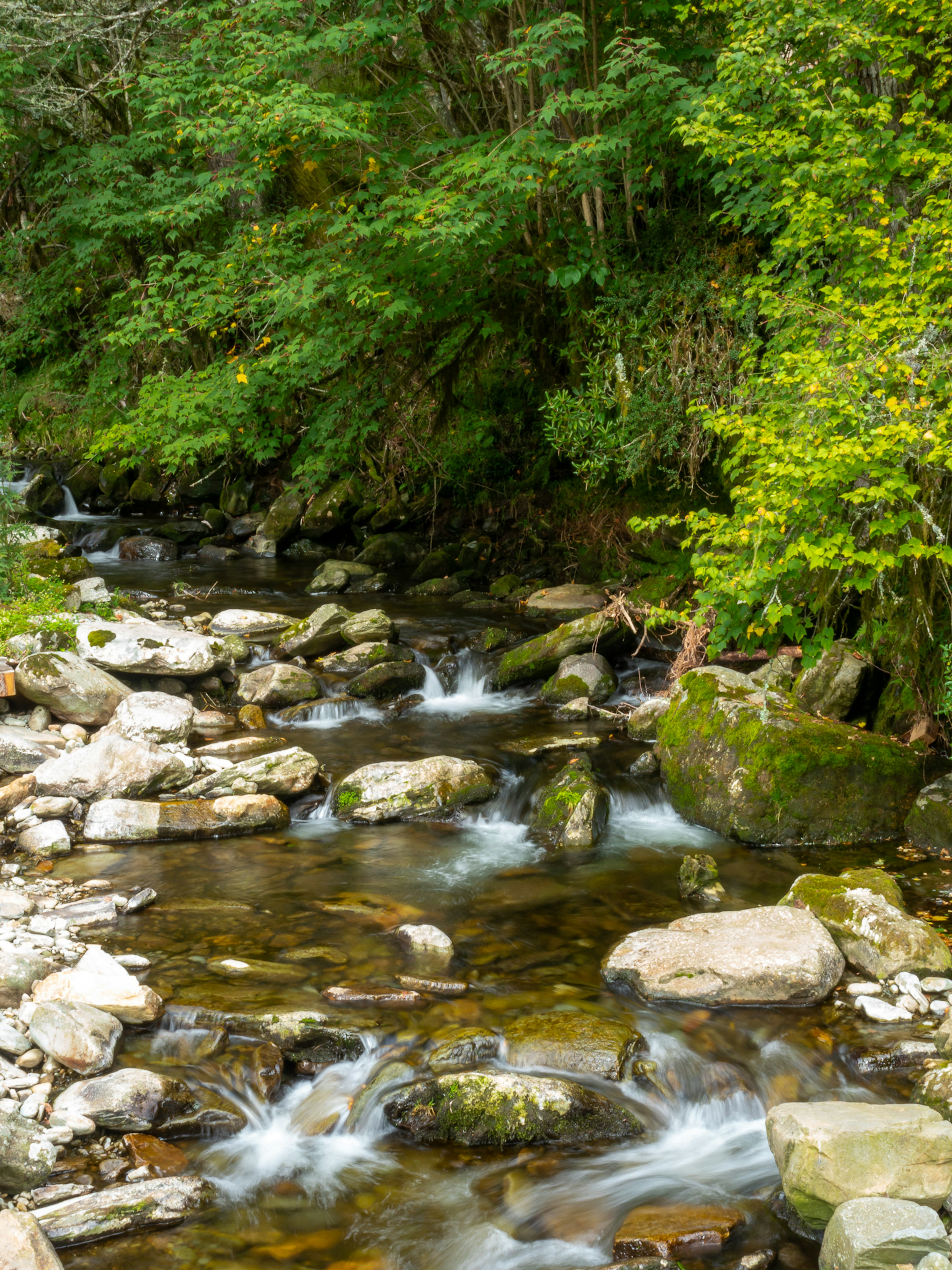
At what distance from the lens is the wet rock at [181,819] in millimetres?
6426

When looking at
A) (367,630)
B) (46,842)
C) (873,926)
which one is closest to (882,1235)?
(873,926)

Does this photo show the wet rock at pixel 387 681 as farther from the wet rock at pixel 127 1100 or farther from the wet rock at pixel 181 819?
the wet rock at pixel 127 1100

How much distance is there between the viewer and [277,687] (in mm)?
9062

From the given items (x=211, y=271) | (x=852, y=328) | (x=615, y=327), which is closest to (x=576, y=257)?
(x=615, y=327)

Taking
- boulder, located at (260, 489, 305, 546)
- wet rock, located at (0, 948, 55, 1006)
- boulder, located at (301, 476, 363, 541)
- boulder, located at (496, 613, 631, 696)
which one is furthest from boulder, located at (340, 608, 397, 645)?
wet rock, located at (0, 948, 55, 1006)

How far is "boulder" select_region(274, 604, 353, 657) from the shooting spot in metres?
10.1

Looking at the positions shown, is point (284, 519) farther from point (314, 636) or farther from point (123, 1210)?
point (123, 1210)

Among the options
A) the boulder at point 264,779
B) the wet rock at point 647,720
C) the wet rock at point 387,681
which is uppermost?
the boulder at point 264,779

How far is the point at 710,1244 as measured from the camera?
3.44m

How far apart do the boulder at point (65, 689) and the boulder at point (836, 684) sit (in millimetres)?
5304

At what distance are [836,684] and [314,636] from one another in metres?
5.04

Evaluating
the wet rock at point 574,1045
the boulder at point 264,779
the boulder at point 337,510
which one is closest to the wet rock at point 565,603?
the boulder at point 337,510

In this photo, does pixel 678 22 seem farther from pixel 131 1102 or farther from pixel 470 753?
pixel 131 1102

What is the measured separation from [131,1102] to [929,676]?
5460 millimetres
